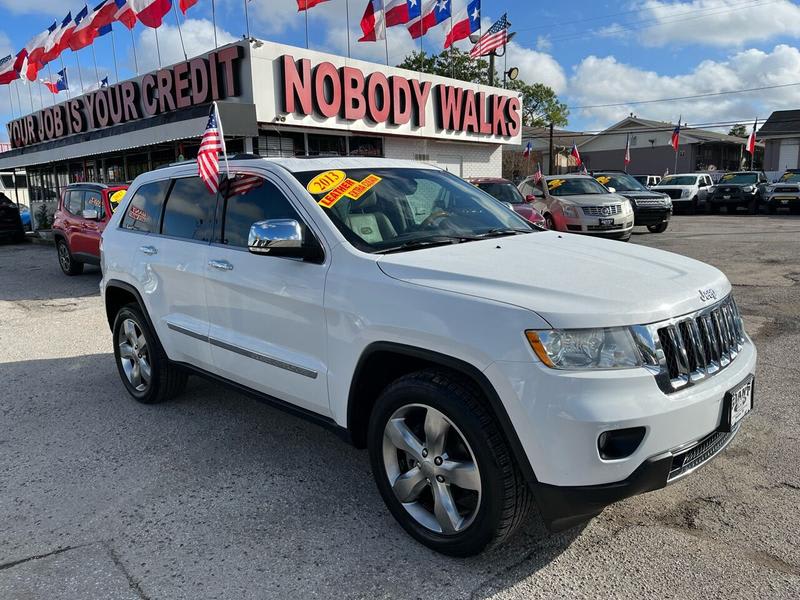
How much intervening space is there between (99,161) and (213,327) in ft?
70.2

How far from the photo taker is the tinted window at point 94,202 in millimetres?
10953

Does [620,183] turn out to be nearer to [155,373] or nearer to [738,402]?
[155,373]

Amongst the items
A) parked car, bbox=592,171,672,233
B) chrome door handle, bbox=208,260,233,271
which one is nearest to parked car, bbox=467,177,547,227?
parked car, bbox=592,171,672,233

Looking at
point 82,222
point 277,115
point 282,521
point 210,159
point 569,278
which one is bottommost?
point 282,521

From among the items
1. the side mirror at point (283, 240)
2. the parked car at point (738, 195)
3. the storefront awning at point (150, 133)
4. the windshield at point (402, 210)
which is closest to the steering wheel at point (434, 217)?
the windshield at point (402, 210)

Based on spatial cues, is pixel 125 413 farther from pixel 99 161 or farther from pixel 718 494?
pixel 99 161

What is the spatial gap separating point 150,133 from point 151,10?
3.23 meters

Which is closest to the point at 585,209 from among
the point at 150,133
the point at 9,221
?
the point at 150,133

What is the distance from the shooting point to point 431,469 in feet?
9.20

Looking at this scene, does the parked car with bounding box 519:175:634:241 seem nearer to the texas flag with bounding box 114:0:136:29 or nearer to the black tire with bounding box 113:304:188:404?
the black tire with bounding box 113:304:188:404

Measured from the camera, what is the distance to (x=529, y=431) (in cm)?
239

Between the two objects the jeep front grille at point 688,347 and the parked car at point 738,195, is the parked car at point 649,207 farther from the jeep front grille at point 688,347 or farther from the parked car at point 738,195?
the jeep front grille at point 688,347

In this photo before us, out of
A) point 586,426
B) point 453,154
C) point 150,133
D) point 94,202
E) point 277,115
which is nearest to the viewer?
point 586,426

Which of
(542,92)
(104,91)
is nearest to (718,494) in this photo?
(104,91)
